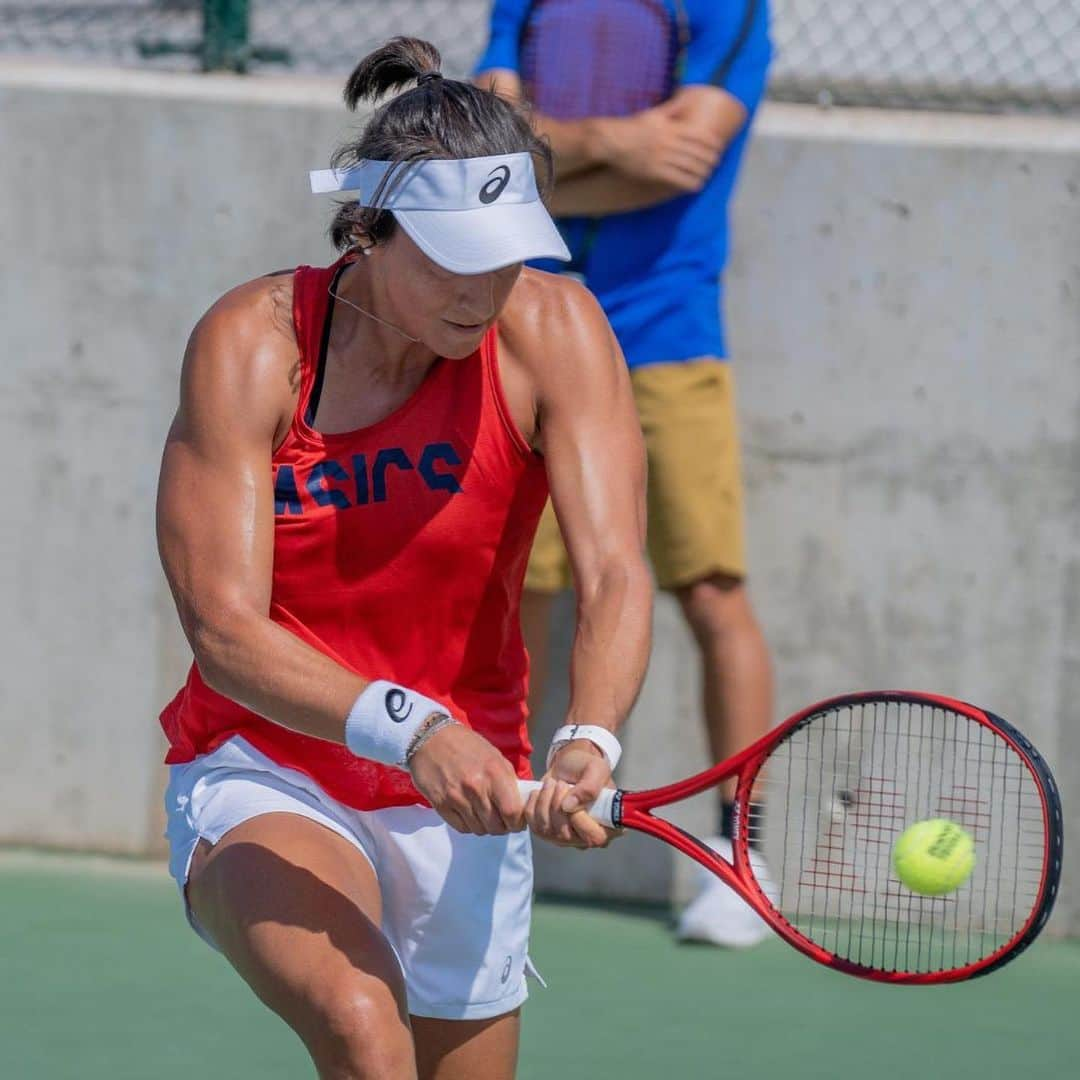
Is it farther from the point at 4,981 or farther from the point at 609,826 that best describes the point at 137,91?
the point at 609,826

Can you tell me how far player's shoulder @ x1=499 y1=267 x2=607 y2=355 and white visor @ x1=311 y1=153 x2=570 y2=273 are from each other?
152mm

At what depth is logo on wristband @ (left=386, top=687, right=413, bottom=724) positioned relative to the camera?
2.61 m

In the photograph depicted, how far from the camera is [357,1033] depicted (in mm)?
2508

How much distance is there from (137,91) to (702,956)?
2.33m

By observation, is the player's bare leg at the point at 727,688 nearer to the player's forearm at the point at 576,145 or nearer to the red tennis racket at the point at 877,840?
the red tennis racket at the point at 877,840

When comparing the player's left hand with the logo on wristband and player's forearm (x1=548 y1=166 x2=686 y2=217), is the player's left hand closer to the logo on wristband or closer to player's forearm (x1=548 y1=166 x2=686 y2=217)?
the logo on wristband

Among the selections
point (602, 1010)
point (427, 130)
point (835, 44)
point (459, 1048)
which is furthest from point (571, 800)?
point (835, 44)

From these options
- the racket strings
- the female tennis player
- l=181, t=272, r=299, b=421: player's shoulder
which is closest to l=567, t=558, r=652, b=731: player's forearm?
the female tennis player

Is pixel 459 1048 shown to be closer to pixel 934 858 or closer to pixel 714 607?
pixel 934 858

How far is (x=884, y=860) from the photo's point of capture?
3.34m

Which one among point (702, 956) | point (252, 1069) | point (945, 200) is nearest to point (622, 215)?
point (945, 200)

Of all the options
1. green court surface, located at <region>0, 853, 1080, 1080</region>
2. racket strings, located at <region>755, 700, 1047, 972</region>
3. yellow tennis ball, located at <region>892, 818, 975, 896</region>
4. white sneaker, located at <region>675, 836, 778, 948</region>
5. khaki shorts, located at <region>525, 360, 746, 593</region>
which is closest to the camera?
yellow tennis ball, located at <region>892, 818, 975, 896</region>

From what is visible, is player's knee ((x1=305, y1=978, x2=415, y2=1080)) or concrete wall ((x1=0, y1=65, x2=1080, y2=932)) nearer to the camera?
player's knee ((x1=305, y1=978, x2=415, y2=1080))

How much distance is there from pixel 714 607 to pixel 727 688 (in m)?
0.18
